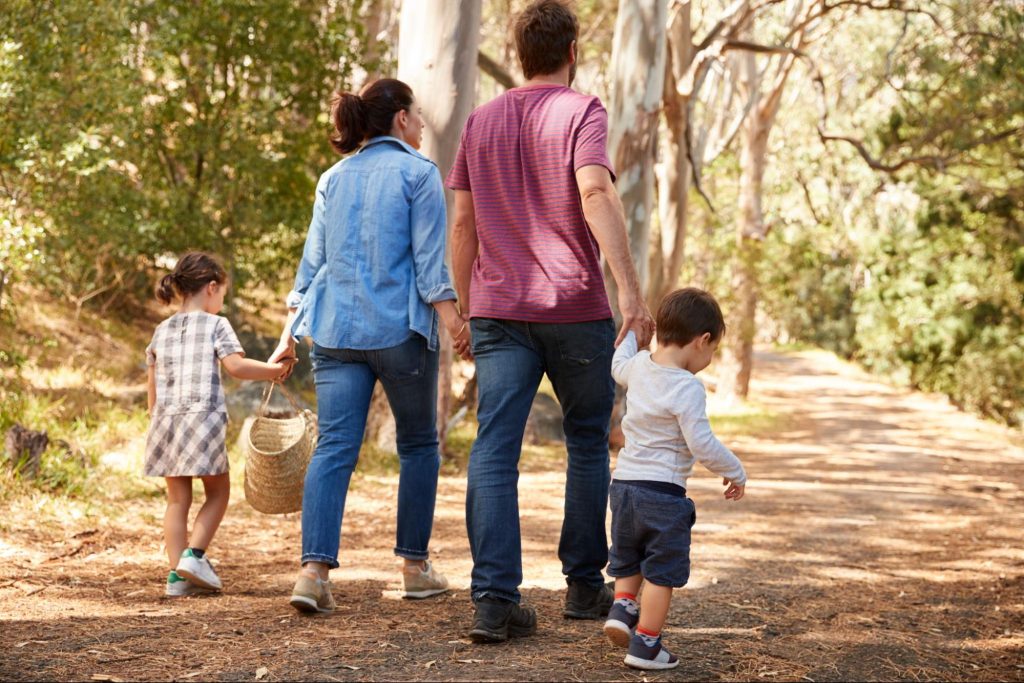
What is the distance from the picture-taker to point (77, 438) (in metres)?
7.81

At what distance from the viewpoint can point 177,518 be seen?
4652 mm

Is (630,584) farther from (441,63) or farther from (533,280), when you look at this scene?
(441,63)

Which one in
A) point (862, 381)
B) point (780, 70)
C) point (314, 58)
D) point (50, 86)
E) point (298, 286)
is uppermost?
point (780, 70)

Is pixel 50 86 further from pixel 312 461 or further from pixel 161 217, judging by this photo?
pixel 312 461

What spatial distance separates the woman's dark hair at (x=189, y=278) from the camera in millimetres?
4664

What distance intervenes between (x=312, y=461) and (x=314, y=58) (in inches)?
279

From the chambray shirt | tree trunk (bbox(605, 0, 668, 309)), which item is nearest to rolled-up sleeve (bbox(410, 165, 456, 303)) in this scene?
the chambray shirt

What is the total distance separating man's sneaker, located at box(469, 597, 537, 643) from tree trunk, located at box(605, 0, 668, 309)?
6.80m

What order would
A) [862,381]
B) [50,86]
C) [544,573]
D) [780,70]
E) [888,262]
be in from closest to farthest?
[544,573] → [50,86] → [780,70] → [888,262] → [862,381]

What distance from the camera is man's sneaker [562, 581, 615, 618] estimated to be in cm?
412

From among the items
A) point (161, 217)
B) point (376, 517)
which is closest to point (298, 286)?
point (376, 517)

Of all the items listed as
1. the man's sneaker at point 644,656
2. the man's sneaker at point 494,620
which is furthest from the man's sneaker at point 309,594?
the man's sneaker at point 644,656

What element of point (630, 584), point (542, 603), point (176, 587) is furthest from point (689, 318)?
point (176, 587)

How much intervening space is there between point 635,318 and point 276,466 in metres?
1.84
